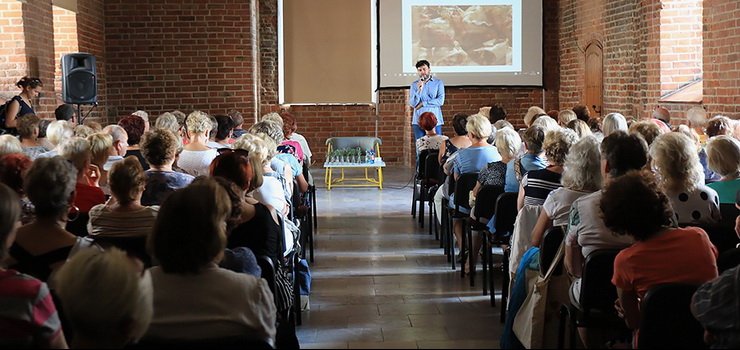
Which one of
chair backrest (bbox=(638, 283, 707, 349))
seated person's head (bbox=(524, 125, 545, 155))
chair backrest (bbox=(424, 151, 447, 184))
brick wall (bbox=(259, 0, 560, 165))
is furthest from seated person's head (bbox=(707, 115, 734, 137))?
brick wall (bbox=(259, 0, 560, 165))

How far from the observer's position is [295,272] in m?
5.42

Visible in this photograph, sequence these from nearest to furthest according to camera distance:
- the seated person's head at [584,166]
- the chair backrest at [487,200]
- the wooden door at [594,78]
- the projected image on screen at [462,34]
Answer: the seated person's head at [584,166] → the chair backrest at [487,200] → the wooden door at [594,78] → the projected image on screen at [462,34]

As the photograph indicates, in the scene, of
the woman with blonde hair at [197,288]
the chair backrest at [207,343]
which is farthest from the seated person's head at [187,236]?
the chair backrest at [207,343]

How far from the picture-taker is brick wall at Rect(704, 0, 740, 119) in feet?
29.6

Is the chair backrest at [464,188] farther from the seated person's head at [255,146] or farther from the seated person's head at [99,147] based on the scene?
the seated person's head at [99,147]

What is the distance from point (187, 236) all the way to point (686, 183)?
8.59ft

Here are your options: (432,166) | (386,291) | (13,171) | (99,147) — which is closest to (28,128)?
(99,147)

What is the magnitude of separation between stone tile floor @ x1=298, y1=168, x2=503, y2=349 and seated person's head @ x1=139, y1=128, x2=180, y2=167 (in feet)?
4.11

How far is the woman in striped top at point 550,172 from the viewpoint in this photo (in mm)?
5070

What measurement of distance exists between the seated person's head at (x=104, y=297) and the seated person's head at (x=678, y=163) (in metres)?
2.97

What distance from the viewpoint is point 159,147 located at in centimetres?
502

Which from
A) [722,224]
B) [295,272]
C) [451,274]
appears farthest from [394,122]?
[722,224]

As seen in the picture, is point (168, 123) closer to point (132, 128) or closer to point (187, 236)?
point (132, 128)

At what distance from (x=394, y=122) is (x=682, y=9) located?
18.3ft
